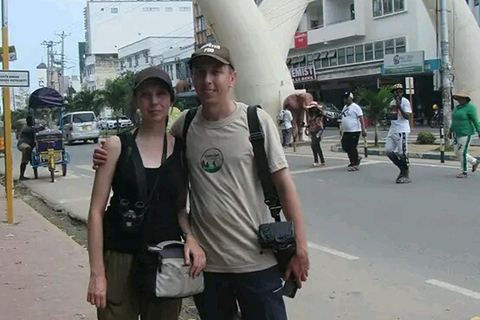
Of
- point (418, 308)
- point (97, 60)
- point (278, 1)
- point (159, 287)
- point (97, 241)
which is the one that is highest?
point (97, 60)

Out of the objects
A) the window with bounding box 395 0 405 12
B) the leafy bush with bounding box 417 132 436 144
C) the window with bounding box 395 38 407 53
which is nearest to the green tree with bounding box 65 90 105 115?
the window with bounding box 395 0 405 12

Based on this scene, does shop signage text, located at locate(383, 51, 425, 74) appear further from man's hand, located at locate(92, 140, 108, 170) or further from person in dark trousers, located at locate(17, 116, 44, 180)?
man's hand, located at locate(92, 140, 108, 170)

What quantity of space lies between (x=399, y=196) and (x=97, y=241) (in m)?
8.06

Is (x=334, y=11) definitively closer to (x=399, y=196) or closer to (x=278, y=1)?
(x=278, y=1)

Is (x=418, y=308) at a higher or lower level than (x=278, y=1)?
lower

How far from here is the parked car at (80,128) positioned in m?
33.4

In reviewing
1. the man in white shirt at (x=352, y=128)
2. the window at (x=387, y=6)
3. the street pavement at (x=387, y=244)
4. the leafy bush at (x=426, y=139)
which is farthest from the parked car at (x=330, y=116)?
the street pavement at (x=387, y=244)

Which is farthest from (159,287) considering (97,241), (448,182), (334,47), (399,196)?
(334,47)

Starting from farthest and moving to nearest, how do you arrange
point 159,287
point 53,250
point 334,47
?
point 334,47 → point 53,250 → point 159,287

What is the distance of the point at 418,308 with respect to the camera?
4.86 metres

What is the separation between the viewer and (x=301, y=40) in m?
46.1

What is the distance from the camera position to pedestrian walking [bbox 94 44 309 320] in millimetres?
2830

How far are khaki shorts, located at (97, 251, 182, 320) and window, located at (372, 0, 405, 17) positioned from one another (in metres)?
37.8

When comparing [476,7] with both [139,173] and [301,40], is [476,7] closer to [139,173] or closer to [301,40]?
[301,40]
